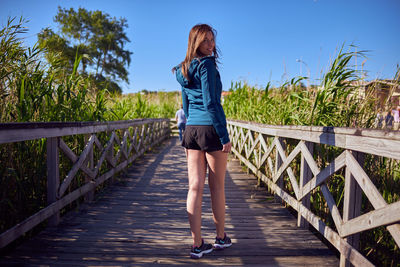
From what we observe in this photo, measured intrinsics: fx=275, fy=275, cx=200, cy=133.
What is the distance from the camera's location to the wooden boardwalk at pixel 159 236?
6.82ft

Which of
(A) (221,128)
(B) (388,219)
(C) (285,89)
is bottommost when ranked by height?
(B) (388,219)

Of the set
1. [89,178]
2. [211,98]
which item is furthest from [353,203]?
[89,178]

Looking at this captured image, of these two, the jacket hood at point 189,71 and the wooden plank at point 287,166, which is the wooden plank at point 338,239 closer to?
the wooden plank at point 287,166

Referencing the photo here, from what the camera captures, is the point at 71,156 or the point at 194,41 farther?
the point at 71,156

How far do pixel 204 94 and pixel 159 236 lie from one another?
141 cm

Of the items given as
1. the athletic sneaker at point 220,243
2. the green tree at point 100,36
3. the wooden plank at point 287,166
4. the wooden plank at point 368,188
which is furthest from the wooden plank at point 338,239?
the green tree at point 100,36

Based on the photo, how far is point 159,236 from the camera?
2.51 meters

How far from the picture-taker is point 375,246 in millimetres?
2242

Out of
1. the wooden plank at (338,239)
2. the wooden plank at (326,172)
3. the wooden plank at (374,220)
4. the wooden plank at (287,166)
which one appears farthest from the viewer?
the wooden plank at (287,166)

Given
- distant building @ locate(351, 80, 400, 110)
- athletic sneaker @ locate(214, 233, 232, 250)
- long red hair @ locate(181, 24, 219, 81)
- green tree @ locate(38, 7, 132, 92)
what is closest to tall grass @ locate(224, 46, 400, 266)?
distant building @ locate(351, 80, 400, 110)

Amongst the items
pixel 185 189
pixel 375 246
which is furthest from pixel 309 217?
pixel 185 189

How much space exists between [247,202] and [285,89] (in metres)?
2.16

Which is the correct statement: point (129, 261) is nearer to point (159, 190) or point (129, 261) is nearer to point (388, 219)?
point (388, 219)

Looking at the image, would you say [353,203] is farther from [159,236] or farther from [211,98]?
[159,236]
